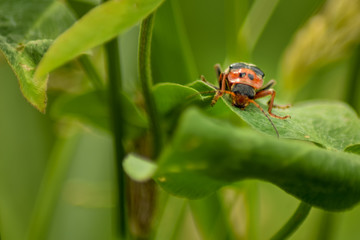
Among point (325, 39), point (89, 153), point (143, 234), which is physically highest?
point (325, 39)

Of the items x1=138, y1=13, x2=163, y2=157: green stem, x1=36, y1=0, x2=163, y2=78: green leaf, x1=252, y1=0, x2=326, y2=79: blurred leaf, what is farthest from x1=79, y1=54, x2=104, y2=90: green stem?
x1=252, y1=0, x2=326, y2=79: blurred leaf

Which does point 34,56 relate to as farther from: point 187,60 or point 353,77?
point 353,77

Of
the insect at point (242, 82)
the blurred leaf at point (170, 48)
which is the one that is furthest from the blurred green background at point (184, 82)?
the insect at point (242, 82)

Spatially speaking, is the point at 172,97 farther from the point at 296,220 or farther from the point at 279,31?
the point at 279,31

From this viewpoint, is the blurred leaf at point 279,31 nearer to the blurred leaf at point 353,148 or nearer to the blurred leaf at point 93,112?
the blurred leaf at point 93,112

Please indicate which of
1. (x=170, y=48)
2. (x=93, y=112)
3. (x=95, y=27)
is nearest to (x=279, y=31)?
(x=170, y=48)

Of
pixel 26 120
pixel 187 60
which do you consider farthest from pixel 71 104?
pixel 26 120

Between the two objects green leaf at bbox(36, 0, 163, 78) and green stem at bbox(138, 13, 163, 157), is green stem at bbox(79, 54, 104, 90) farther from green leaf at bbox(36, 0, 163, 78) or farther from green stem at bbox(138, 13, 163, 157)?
green leaf at bbox(36, 0, 163, 78)
